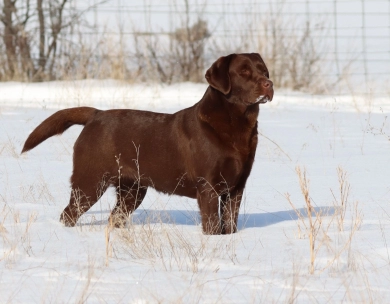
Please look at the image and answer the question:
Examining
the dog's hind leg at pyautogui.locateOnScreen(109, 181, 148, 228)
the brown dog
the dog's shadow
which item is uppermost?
the brown dog

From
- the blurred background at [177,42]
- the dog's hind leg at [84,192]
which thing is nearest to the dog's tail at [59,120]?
the dog's hind leg at [84,192]

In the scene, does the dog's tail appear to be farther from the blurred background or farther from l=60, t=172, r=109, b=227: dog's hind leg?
the blurred background

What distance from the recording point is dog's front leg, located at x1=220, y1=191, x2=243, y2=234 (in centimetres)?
476

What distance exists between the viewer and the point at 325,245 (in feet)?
13.0

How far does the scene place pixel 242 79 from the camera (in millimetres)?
4816

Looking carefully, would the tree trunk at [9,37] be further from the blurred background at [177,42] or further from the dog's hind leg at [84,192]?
the dog's hind leg at [84,192]

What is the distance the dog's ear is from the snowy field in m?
0.87

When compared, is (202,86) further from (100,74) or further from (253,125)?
(253,125)

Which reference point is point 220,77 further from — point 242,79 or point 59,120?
point 59,120

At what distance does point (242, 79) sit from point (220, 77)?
14cm

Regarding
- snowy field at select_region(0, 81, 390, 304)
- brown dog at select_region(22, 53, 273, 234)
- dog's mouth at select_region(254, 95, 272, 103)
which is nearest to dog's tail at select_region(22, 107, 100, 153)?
brown dog at select_region(22, 53, 273, 234)

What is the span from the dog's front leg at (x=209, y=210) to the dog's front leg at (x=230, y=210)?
0.05 m

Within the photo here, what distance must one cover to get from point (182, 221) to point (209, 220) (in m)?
0.61

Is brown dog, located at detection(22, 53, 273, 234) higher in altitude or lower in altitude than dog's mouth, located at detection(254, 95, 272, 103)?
lower
